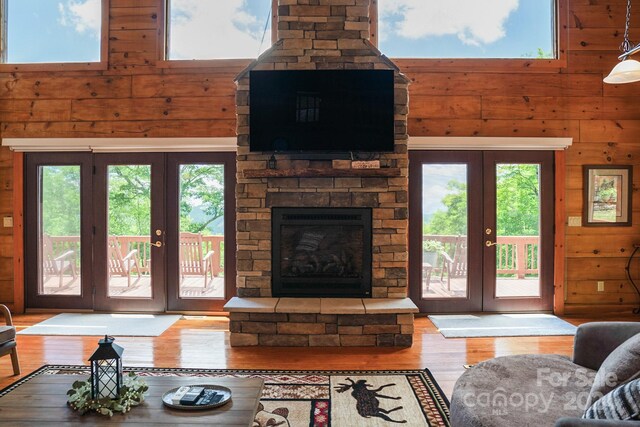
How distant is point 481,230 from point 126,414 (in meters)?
4.35

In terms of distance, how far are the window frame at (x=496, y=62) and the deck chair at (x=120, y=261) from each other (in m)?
3.82

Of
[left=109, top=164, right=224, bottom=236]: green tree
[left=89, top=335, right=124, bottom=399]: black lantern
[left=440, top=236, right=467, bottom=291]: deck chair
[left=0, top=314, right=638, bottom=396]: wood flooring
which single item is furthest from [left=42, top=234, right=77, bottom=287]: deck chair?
[left=440, top=236, right=467, bottom=291]: deck chair

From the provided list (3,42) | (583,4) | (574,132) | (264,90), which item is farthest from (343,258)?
(3,42)

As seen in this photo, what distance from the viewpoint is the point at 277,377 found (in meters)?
3.36

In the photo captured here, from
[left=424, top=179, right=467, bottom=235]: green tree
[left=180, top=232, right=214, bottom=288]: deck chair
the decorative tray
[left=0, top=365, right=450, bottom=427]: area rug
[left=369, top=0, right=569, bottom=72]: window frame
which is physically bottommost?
[left=0, top=365, right=450, bottom=427]: area rug

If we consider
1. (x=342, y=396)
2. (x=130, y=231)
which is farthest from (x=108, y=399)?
(x=130, y=231)

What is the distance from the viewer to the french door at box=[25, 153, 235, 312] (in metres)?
5.32

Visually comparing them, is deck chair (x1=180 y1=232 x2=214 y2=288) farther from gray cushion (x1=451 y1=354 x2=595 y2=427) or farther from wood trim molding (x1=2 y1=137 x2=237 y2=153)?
gray cushion (x1=451 y1=354 x2=595 y2=427)

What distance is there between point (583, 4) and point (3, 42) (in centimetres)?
693

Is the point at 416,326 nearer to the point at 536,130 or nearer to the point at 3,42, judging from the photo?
the point at 536,130

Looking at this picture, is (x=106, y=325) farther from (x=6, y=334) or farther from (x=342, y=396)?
(x=342, y=396)

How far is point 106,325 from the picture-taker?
480 centimetres

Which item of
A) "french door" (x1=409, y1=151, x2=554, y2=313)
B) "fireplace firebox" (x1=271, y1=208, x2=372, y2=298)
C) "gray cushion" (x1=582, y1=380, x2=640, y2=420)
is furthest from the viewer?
"french door" (x1=409, y1=151, x2=554, y2=313)

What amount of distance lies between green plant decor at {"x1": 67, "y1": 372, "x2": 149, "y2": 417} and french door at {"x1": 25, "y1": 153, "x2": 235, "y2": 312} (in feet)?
10.4
